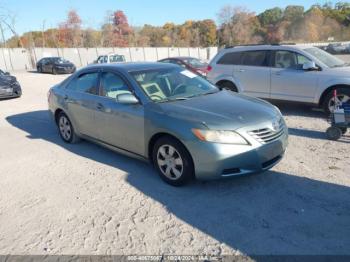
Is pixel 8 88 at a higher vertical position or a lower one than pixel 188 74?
lower

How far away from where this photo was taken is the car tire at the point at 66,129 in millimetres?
6193

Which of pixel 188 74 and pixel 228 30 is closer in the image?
pixel 188 74

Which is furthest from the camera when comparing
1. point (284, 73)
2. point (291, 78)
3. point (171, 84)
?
point (284, 73)

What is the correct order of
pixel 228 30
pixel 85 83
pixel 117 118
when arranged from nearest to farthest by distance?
1. pixel 117 118
2. pixel 85 83
3. pixel 228 30

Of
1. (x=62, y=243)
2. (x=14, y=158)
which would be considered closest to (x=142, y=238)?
(x=62, y=243)

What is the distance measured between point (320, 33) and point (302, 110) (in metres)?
95.3

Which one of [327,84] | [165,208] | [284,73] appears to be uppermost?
[284,73]

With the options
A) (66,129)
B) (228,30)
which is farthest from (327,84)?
(228,30)

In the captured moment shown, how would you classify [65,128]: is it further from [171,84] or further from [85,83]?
[171,84]

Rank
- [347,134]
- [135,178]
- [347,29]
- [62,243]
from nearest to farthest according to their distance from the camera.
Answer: [62,243] → [135,178] → [347,134] → [347,29]

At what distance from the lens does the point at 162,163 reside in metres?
4.34

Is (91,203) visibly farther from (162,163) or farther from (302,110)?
(302,110)

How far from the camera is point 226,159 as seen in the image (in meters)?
3.80

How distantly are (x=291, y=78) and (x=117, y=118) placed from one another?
488cm
